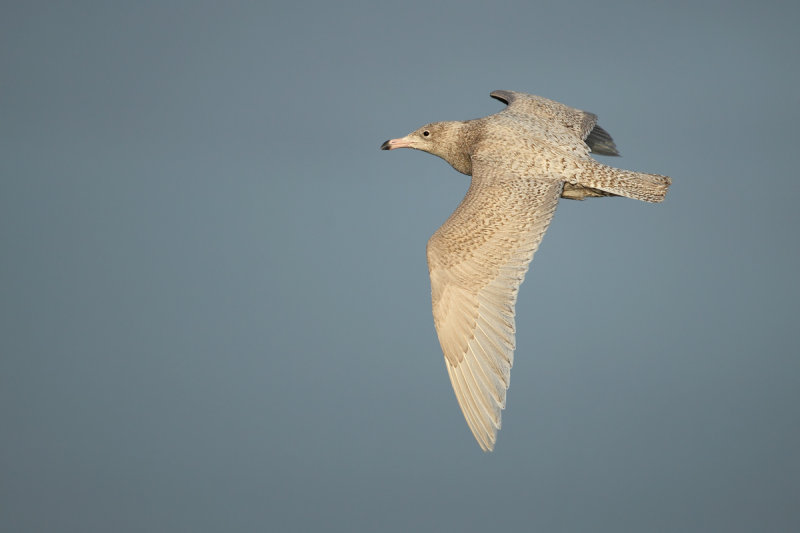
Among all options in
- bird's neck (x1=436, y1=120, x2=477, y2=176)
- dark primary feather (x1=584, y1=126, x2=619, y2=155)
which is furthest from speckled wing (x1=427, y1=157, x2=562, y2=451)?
dark primary feather (x1=584, y1=126, x2=619, y2=155)

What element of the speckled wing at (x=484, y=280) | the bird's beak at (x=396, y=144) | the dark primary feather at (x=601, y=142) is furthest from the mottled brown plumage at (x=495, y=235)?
Answer: the dark primary feather at (x=601, y=142)

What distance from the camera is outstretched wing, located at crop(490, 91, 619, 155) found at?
13.7 metres

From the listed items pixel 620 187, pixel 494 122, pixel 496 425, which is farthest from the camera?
pixel 494 122

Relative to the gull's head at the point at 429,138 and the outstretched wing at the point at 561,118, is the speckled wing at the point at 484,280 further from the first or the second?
the outstretched wing at the point at 561,118

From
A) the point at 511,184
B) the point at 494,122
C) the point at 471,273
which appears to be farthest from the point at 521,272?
the point at 494,122

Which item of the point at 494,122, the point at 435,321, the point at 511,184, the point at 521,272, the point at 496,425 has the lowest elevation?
the point at 496,425

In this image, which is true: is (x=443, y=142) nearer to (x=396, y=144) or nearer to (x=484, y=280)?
(x=396, y=144)

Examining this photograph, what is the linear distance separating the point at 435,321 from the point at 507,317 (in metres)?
0.88

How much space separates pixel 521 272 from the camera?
10781 millimetres

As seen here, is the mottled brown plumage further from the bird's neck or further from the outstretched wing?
the outstretched wing

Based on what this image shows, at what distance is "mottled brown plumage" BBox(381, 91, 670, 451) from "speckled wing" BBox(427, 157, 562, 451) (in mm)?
10

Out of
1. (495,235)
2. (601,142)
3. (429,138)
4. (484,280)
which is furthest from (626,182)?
(601,142)

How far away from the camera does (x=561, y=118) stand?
1392cm

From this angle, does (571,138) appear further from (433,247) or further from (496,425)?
(496,425)
